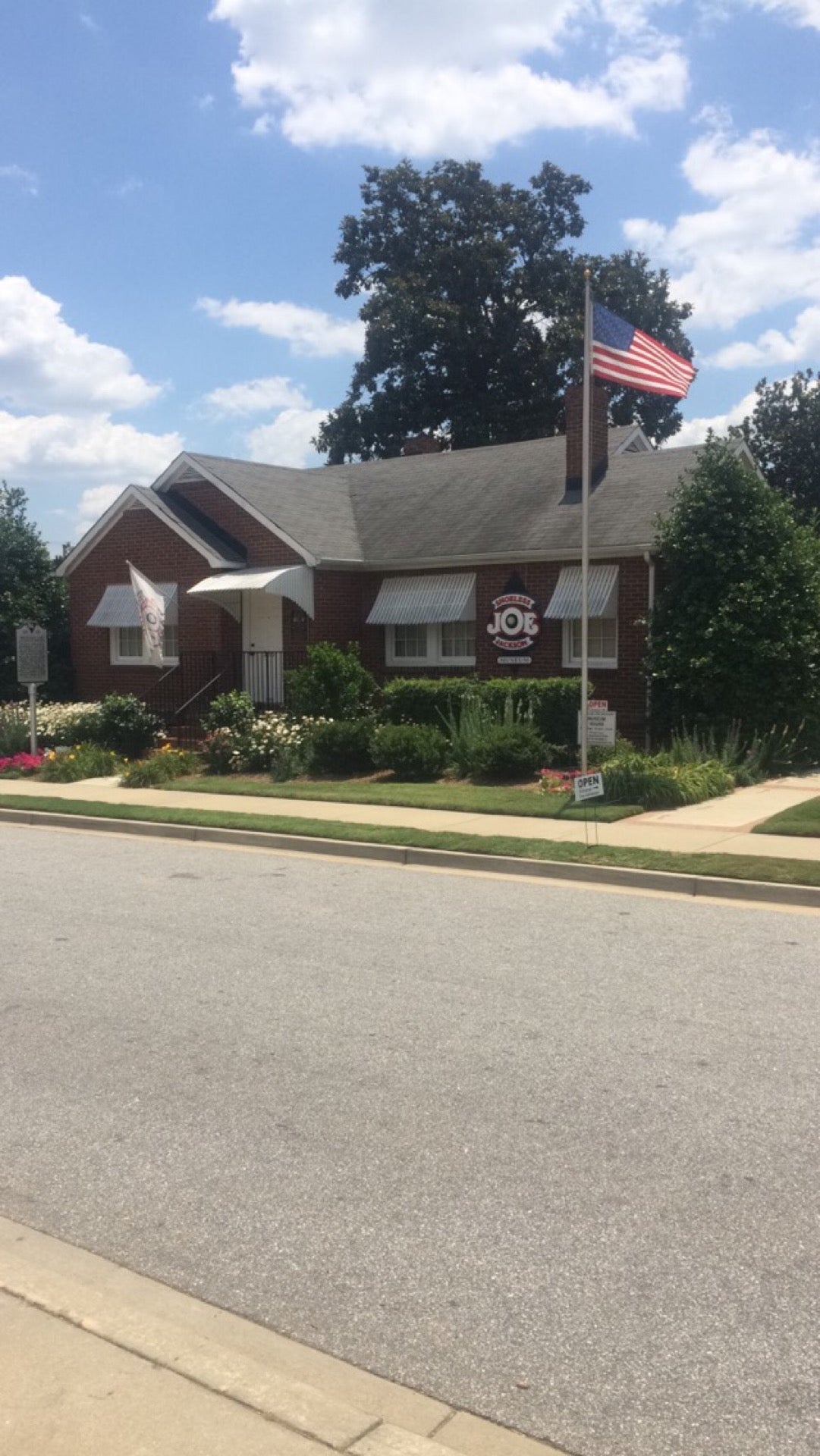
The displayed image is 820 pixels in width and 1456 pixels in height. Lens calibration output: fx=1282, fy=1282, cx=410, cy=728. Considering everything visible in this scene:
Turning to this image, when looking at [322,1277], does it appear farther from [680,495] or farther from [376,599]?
[376,599]

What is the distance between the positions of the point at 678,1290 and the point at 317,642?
19.0 metres

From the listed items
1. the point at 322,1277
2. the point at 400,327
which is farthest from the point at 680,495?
the point at 400,327

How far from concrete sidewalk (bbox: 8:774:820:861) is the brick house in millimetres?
4878

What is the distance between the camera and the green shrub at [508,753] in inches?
640

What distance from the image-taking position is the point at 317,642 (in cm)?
2234

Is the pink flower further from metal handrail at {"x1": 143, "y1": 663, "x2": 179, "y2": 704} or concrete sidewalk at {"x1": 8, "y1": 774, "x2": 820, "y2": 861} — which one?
metal handrail at {"x1": 143, "y1": 663, "x2": 179, "y2": 704}

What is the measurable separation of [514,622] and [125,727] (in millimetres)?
6530

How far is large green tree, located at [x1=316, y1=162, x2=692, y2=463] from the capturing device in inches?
1708

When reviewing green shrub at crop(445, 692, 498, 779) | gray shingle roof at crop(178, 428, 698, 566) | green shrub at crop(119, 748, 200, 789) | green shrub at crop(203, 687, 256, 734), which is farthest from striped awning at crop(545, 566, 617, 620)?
green shrub at crop(119, 748, 200, 789)

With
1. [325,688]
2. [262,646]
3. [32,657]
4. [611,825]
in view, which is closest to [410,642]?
[262,646]

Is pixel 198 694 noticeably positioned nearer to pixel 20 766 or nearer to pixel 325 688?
pixel 20 766

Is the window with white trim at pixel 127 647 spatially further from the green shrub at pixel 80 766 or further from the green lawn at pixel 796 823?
the green lawn at pixel 796 823

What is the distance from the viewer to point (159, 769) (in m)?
18.5

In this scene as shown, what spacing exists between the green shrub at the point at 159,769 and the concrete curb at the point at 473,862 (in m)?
2.73
